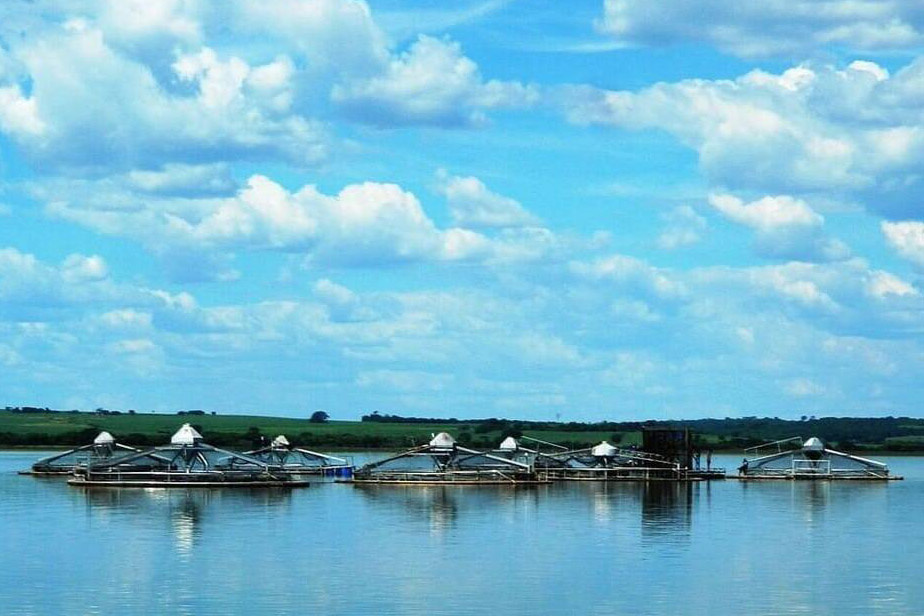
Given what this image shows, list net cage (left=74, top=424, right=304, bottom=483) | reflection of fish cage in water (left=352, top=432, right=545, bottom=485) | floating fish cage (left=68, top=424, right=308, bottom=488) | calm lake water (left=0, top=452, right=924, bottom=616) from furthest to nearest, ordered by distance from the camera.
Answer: reflection of fish cage in water (left=352, top=432, right=545, bottom=485) → net cage (left=74, top=424, right=304, bottom=483) → floating fish cage (left=68, top=424, right=308, bottom=488) → calm lake water (left=0, top=452, right=924, bottom=616)

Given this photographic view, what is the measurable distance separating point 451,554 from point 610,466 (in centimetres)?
9367

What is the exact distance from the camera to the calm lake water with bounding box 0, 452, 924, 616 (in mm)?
69125

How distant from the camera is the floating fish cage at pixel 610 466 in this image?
589ft

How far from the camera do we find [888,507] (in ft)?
465

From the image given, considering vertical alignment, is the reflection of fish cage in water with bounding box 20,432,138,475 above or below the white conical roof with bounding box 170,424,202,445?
below

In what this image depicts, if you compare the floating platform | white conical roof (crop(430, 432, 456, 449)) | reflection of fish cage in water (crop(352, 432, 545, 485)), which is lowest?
the floating platform

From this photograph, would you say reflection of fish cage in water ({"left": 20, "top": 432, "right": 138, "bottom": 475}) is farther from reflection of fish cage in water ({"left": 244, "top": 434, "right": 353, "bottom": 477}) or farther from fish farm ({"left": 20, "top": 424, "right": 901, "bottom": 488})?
reflection of fish cage in water ({"left": 244, "top": 434, "right": 353, "bottom": 477})

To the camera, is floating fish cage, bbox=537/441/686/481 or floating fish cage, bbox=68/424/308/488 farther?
floating fish cage, bbox=537/441/686/481

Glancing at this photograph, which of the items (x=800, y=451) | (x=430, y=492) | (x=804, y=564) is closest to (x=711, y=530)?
(x=804, y=564)

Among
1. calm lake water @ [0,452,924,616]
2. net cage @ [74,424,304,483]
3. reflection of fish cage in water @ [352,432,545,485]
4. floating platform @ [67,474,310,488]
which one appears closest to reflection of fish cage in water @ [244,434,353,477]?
reflection of fish cage in water @ [352,432,545,485]

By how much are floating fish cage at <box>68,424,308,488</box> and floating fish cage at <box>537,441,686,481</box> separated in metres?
31.6

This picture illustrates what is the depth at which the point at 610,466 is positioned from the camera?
→ 182 m

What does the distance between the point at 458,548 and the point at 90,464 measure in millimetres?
81118

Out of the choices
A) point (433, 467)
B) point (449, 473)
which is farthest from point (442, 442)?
point (433, 467)
